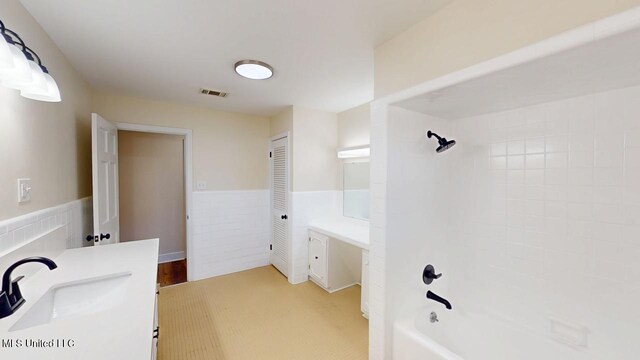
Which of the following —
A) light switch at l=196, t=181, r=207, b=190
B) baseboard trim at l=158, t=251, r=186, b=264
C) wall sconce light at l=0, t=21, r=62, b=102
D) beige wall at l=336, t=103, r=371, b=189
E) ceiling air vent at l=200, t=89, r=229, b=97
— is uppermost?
ceiling air vent at l=200, t=89, r=229, b=97

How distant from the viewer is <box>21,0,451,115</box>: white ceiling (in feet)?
4.41

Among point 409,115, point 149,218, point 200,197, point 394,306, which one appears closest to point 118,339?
point 394,306

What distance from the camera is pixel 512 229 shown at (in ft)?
5.41

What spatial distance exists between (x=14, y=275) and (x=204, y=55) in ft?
5.45

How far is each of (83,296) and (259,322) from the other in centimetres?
149

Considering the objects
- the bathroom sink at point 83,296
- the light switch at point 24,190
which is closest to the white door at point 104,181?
the light switch at point 24,190

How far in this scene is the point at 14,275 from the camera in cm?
117

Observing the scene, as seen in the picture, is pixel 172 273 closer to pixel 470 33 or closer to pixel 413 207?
pixel 413 207

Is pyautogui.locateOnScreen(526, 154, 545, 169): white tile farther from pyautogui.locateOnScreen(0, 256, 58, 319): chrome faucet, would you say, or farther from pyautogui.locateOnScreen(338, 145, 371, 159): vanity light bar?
pyautogui.locateOnScreen(0, 256, 58, 319): chrome faucet

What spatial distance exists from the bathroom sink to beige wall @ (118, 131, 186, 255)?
3.13 m

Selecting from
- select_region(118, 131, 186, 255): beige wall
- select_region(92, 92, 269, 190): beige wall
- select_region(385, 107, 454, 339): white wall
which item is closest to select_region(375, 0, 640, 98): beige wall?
select_region(385, 107, 454, 339): white wall

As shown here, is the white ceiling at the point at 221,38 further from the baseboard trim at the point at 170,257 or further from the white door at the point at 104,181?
Answer: the baseboard trim at the point at 170,257

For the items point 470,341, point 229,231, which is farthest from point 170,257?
point 470,341

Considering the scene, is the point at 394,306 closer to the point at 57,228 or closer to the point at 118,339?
the point at 118,339
